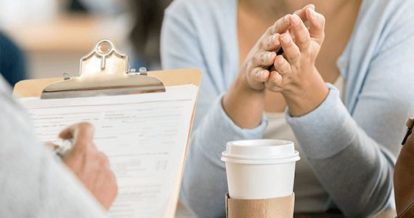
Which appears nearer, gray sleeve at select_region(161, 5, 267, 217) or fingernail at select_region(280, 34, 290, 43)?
fingernail at select_region(280, 34, 290, 43)

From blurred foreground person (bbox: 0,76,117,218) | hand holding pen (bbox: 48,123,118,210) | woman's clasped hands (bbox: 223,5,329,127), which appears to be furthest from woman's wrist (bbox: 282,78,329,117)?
blurred foreground person (bbox: 0,76,117,218)

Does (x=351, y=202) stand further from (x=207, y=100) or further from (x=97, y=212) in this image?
(x=97, y=212)

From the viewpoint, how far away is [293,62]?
3.22 ft

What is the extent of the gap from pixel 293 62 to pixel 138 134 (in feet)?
0.94

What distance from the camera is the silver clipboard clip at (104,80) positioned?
82cm

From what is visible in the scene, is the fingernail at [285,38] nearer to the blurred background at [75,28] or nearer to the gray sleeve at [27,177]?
the gray sleeve at [27,177]

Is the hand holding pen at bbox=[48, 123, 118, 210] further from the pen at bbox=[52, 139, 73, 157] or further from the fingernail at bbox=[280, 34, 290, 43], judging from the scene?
the fingernail at bbox=[280, 34, 290, 43]

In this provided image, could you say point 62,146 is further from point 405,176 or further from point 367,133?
point 367,133

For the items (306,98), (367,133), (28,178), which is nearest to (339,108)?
(306,98)

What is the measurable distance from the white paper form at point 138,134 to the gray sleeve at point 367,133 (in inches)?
10.8

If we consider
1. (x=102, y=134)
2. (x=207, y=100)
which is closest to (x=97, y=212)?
(x=102, y=134)

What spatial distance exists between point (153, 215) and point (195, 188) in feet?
1.63

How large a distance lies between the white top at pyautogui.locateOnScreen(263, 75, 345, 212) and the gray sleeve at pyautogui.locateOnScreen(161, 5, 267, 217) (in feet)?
0.35

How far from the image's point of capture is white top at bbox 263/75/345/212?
1.18 m
